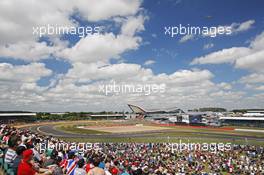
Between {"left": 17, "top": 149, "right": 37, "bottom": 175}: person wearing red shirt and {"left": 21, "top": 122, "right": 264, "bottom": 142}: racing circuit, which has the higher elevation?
{"left": 17, "top": 149, "right": 37, "bottom": 175}: person wearing red shirt

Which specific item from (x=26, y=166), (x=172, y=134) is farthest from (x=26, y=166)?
(x=172, y=134)

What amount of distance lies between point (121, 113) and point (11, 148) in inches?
6033

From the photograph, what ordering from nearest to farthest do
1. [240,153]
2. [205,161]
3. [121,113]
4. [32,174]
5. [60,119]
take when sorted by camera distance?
[32,174] < [205,161] < [240,153] < [60,119] < [121,113]

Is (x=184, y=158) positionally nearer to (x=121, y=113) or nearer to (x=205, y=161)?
(x=205, y=161)

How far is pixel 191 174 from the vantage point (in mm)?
22500

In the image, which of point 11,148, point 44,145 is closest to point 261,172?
point 44,145

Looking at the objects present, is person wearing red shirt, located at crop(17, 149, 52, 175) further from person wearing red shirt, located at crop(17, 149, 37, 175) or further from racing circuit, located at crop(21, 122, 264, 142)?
racing circuit, located at crop(21, 122, 264, 142)

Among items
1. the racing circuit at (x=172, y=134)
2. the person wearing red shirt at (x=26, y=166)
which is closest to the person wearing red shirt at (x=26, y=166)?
the person wearing red shirt at (x=26, y=166)

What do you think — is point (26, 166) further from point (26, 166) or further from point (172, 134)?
point (172, 134)

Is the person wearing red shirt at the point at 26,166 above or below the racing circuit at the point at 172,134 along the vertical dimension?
above

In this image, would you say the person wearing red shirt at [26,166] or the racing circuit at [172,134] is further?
the racing circuit at [172,134]

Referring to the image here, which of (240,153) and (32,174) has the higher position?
(32,174)

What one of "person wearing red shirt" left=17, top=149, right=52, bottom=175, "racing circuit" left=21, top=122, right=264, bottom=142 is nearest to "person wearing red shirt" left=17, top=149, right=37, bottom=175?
"person wearing red shirt" left=17, top=149, right=52, bottom=175

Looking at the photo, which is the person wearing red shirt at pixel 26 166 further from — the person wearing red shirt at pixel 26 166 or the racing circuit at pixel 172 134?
the racing circuit at pixel 172 134
